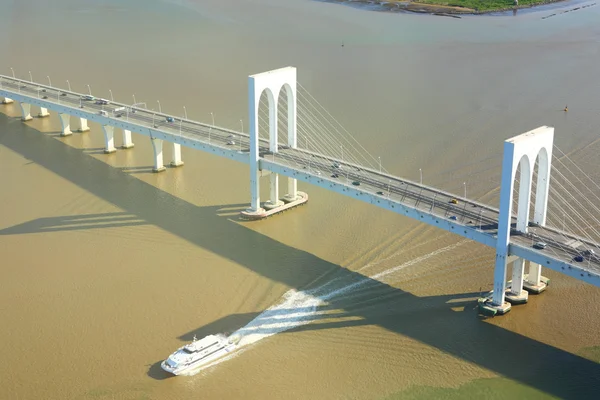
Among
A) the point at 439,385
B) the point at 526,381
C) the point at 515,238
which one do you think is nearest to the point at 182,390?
the point at 439,385

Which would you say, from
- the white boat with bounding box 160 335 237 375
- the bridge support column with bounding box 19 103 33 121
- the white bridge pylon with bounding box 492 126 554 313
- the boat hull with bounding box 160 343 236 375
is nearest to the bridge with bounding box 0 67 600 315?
the white bridge pylon with bounding box 492 126 554 313

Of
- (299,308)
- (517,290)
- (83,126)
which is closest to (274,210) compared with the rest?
(299,308)

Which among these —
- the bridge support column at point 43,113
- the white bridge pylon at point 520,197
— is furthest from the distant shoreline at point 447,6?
the white bridge pylon at point 520,197

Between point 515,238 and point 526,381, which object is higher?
point 515,238

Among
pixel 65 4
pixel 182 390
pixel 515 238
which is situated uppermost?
pixel 65 4

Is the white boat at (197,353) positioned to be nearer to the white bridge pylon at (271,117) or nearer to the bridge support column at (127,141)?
the white bridge pylon at (271,117)

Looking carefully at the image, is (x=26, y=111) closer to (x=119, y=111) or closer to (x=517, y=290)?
(x=119, y=111)

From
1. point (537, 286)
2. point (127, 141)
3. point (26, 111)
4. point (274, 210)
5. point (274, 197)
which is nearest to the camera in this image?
point (537, 286)

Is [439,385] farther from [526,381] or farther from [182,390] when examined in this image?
[182,390]
